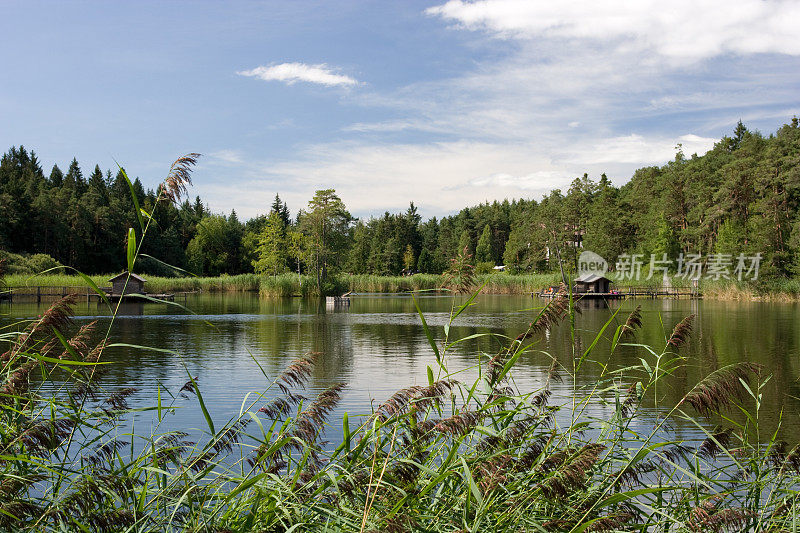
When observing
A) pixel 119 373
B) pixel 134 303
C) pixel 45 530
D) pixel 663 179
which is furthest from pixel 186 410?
pixel 663 179

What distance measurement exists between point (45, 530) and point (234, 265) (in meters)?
86.0

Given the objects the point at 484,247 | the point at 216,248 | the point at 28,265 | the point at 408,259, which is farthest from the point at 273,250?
the point at 484,247

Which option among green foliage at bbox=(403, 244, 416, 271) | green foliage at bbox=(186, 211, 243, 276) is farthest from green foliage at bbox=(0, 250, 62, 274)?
green foliage at bbox=(403, 244, 416, 271)

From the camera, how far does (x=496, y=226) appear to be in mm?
99688

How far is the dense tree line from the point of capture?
169 ft

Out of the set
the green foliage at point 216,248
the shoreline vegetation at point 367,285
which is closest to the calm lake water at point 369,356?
the shoreline vegetation at point 367,285

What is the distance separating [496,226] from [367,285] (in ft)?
140

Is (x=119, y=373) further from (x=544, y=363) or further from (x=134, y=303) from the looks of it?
(x=134, y=303)

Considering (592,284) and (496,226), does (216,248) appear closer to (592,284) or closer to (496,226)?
(496,226)

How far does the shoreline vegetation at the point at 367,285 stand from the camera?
148ft

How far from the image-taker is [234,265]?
85.9m

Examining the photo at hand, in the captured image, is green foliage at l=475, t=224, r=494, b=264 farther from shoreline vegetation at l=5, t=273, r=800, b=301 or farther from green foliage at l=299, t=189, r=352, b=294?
green foliage at l=299, t=189, r=352, b=294

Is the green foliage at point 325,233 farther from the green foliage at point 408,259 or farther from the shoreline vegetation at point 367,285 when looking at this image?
the green foliage at point 408,259

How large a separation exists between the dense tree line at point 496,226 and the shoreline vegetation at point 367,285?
2054 mm
